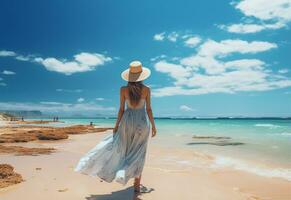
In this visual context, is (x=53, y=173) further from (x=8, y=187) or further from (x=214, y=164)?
(x=214, y=164)

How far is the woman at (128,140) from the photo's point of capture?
473 centimetres

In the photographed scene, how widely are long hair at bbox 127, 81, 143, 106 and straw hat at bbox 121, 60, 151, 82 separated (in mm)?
79

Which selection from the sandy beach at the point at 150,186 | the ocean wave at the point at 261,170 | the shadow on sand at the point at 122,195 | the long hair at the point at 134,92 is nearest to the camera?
the shadow on sand at the point at 122,195

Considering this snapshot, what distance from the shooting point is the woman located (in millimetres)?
4727

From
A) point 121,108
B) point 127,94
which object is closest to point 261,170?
point 121,108

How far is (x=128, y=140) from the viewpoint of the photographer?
4.93 meters

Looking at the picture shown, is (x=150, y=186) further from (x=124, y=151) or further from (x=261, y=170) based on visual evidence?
(x=261, y=170)

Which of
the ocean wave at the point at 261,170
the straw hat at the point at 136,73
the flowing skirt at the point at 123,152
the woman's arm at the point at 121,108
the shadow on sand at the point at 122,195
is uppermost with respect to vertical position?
the straw hat at the point at 136,73

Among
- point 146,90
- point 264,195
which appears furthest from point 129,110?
point 264,195

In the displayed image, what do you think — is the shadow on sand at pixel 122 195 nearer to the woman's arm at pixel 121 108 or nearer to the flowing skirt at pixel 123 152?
the flowing skirt at pixel 123 152

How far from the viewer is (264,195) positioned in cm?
540

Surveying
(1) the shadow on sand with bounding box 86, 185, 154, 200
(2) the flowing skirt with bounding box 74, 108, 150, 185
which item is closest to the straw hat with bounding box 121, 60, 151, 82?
(2) the flowing skirt with bounding box 74, 108, 150, 185

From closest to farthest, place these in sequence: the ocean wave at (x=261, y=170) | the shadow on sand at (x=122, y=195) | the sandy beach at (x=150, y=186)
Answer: the shadow on sand at (x=122, y=195), the sandy beach at (x=150, y=186), the ocean wave at (x=261, y=170)

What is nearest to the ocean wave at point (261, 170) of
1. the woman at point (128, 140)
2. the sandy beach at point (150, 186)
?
the sandy beach at point (150, 186)
